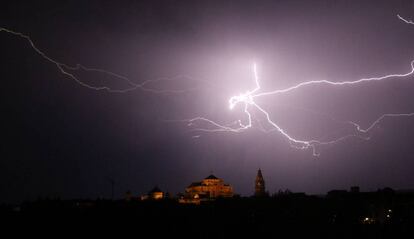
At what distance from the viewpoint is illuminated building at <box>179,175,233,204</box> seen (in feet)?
253

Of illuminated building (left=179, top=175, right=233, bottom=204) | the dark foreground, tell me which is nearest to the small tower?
illuminated building (left=179, top=175, right=233, bottom=204)

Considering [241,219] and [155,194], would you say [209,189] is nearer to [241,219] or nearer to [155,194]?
[155,194]

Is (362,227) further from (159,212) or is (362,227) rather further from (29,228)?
(29,228)

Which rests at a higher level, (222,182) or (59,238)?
(222,182)

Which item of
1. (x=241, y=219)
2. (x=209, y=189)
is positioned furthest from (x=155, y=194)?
(x=241, y=219)

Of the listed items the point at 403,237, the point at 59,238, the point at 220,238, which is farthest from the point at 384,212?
the point at 59,238

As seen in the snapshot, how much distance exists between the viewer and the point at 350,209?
6278 centimetres

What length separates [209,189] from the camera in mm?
81125

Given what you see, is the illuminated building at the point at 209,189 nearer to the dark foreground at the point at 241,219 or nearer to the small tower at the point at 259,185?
the small tower at the point at 259,185

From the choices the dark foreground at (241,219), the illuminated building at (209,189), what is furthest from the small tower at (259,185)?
the dark foreground at (241,219)

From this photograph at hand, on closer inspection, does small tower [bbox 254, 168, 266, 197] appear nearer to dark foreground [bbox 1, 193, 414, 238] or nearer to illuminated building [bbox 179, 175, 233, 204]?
illuminated building [bbox 179, 175, 233, 204]

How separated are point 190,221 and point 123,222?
6.71 m

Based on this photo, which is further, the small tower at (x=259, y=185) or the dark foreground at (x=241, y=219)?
the small tower at (x=259, y=185)

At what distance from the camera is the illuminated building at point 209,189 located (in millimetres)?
77206
